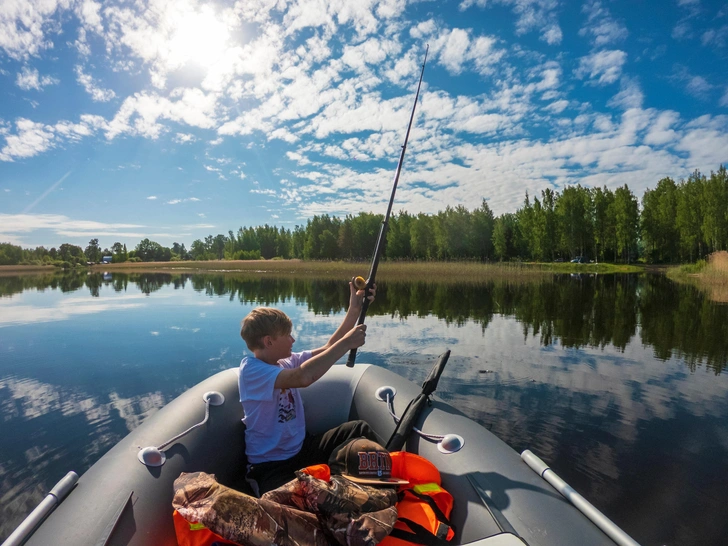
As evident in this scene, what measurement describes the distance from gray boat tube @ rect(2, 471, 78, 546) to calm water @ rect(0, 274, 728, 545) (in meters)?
1.45

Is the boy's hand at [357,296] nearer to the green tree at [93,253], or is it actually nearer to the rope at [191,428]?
the rope at [191,428]

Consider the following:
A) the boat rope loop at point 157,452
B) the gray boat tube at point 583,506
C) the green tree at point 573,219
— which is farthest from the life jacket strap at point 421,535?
the green tree at point 573,219

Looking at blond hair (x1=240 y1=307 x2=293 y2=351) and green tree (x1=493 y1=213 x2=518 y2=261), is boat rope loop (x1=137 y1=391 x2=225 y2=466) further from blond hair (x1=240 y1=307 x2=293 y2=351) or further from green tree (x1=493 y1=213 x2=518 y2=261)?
green tree (x1=493 y1=213 x2=518 y2=261)

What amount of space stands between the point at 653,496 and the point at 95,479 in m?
3.45

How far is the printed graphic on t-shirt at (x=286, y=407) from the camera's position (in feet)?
7.87

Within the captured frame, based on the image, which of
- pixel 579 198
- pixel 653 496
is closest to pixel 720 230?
pixel 579 198

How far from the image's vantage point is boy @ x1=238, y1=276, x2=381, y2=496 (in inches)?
85.1

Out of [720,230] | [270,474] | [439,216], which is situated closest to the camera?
[270,474]

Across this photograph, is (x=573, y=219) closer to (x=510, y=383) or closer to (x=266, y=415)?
(x=510, y=383)

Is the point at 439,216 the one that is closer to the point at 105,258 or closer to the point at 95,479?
the point at 95,479

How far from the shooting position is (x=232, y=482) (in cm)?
276

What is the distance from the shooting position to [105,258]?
281 feet

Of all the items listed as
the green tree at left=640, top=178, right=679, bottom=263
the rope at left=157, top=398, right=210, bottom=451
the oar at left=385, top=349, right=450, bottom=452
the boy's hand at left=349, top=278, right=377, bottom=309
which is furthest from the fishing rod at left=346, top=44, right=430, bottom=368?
the green tree at left=640, top=178, right=679, bottom=263

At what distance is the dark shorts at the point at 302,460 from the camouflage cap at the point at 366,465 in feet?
0.88
